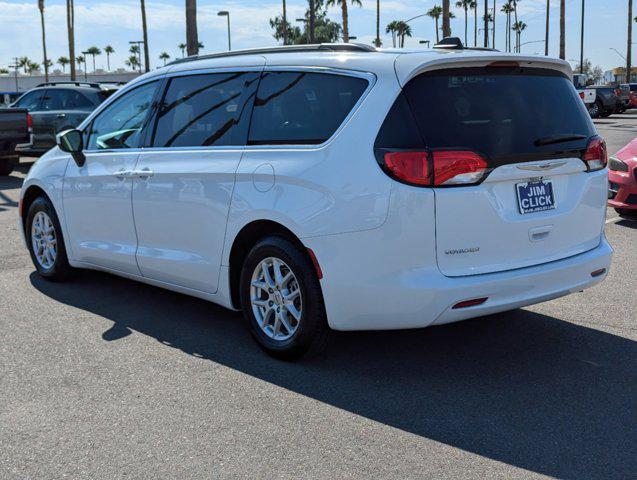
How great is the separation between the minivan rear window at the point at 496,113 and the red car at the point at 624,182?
4.92 m

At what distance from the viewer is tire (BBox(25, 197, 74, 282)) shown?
269 inches

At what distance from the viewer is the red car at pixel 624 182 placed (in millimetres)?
9383

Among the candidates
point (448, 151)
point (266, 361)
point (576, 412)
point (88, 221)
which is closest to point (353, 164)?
point (448, 151)

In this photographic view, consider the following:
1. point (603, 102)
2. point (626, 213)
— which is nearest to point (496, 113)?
point (626, 213)

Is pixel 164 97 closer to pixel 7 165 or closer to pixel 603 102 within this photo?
pixel 7 165

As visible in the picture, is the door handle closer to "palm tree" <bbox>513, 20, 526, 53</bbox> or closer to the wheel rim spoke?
the wheel rim spoke

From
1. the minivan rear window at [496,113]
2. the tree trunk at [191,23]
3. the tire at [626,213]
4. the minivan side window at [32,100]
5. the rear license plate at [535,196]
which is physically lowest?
the tire at [626,213]

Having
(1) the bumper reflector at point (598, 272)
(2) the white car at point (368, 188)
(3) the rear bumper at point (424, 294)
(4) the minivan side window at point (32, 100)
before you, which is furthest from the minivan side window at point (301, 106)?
(4) the minivan side window at point (32, 100)

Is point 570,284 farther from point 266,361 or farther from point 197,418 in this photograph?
point 197,418

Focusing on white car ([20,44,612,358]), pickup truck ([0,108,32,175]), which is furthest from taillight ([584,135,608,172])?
pickup truck ([0,108,32,175])

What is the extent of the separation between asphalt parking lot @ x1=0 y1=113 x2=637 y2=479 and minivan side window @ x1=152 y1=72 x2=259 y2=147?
4.27ft

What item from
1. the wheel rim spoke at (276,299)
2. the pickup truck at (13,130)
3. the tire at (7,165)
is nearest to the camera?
the wheel rim spoke at (276,299)

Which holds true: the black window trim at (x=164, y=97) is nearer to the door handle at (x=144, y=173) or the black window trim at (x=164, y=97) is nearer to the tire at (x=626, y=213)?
the door handle at (x=144, y=173)

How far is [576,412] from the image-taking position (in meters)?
4.10
